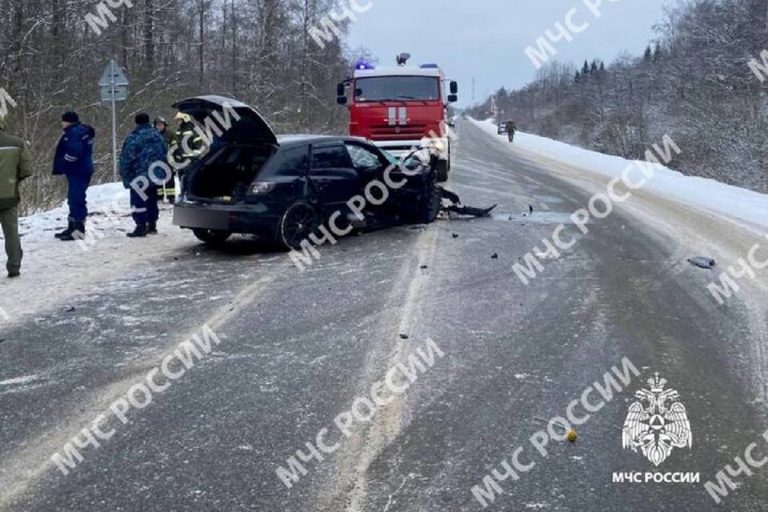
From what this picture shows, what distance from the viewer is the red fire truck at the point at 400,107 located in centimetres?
1620

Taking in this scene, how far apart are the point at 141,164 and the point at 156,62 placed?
22114 millimetres

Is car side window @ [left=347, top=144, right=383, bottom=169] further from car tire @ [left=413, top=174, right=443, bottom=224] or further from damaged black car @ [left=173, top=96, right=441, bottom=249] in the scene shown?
car tire @ [left=413, top=174, right=443, bottom=224]

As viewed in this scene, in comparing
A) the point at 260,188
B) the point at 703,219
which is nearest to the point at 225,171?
the point at 260,188

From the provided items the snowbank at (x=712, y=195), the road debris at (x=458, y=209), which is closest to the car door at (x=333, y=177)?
the road debris at (x=458, y=209)

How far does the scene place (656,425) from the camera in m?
4.09

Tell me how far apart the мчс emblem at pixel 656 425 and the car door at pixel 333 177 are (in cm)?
572

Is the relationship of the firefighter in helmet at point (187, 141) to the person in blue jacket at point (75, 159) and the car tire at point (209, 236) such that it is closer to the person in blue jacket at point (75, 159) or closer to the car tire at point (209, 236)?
the person in blue jacket at point (75, 159)

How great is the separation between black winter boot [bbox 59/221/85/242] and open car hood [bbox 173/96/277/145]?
245cm

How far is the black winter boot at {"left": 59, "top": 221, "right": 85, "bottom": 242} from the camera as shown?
10141mm

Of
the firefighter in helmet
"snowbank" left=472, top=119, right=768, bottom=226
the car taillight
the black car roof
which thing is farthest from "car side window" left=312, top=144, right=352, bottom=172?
"snowbank" left=472, top=119, right=768, bottom=226

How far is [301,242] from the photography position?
9.38m

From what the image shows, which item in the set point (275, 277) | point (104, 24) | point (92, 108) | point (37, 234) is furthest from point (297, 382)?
point (104, 24)

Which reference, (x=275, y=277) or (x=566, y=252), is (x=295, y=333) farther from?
(x=566, y=252)

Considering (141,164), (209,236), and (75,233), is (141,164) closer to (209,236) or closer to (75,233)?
(75,233)
